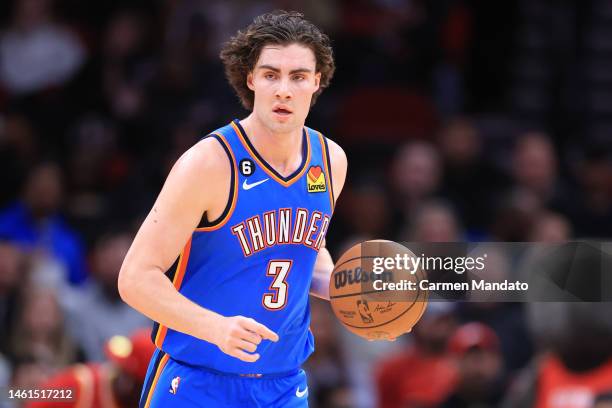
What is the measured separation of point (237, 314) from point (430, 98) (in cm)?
730

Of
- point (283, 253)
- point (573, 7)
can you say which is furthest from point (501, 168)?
point (283, 253)

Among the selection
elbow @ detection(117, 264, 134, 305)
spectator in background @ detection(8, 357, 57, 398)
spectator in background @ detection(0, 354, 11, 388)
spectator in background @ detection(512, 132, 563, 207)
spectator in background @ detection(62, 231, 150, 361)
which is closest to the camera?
elbow @ detection(117, 264, 134, 305)

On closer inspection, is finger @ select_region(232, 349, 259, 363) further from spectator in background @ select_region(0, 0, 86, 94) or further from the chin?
spectator in background @ select_region(0, 0, 86, 94)

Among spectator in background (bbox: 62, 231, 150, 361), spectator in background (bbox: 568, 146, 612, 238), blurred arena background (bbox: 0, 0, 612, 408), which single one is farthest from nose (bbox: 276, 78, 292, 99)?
spectator in background (bbox: 568, 146, 612, 238)

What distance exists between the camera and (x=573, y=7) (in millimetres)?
11602

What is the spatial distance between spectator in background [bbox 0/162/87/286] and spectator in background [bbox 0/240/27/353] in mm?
342

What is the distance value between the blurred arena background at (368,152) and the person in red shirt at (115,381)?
1.73 m

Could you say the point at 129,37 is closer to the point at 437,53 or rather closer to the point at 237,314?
the point at 437,53

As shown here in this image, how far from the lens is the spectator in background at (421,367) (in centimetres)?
842

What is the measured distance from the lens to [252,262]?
14.8 ft

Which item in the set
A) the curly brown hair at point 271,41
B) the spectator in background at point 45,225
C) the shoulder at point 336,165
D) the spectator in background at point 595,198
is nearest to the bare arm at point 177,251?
the curly brown hair at point 271,41

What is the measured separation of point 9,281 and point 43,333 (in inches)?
26.8

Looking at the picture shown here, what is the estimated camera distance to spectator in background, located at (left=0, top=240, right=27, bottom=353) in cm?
859

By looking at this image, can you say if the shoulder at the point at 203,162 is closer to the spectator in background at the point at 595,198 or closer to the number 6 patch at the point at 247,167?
the number 6 patch at the point at 247,167
